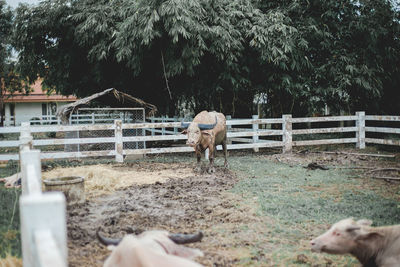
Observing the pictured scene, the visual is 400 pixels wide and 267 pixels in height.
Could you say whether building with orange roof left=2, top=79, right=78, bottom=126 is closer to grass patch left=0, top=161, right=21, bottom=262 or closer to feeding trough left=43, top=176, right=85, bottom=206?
grass patch left=0, top=161, right=21, bottom=262

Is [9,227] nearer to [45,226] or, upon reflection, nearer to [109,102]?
[45,226]

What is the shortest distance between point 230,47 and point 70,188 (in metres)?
8.10

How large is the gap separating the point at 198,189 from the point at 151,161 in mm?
4507

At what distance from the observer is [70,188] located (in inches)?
255

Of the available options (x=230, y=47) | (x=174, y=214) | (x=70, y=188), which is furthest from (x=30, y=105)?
(x=174, y=214)

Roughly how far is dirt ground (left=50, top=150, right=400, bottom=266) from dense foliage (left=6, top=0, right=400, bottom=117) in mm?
4849

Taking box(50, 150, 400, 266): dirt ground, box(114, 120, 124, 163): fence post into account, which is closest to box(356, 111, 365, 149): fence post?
box(50, 150, 400, 266): dirt ground

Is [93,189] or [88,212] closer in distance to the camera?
[88,212]

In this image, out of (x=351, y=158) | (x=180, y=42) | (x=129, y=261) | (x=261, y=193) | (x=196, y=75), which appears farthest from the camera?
(x=196, y=75)

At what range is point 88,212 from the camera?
6.20 m

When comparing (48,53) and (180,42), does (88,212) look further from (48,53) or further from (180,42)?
(48,53)

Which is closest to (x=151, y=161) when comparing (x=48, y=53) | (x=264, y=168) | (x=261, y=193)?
(x=264, y=168)

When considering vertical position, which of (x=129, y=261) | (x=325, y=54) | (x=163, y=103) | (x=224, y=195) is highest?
(x=325, y=54)

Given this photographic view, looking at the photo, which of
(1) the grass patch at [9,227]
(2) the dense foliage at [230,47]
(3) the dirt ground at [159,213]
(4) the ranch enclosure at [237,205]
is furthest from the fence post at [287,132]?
(1) the grass patch at [9,227]
